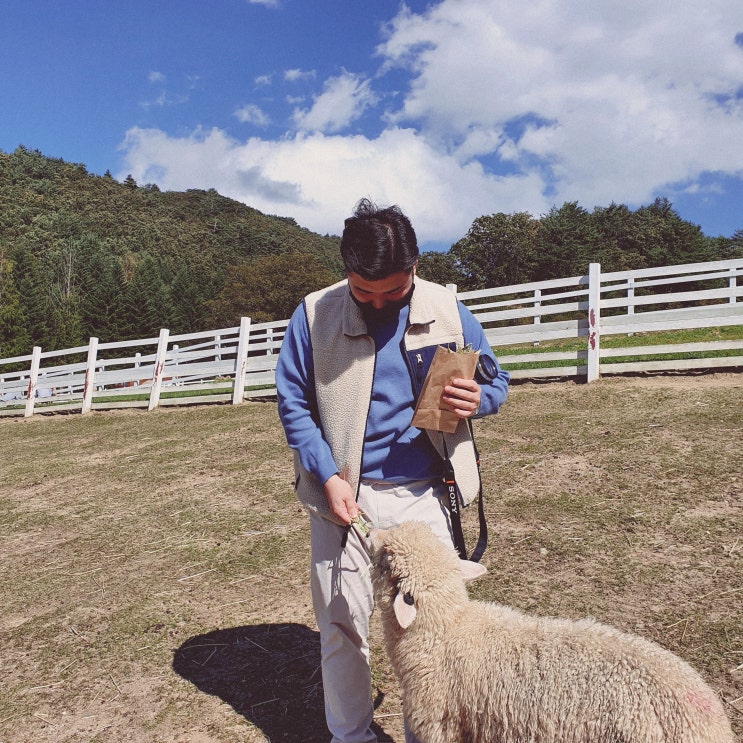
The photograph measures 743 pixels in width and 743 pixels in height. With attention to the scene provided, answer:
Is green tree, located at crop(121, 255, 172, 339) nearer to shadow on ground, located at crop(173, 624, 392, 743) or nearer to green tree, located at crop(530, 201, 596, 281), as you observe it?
green tree, located at crop(530, 201, 596, 281)

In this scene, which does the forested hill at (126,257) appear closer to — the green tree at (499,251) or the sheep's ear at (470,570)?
the green tree at (499,251)

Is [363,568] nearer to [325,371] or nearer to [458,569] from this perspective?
[458,569]

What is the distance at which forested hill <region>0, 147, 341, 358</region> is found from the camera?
51.8 meters

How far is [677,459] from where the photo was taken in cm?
519

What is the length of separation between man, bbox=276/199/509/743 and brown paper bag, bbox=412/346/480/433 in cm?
8

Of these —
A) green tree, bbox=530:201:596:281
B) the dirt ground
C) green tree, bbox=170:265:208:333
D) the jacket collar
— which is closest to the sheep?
the jacket collar

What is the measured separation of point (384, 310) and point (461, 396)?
421 mm

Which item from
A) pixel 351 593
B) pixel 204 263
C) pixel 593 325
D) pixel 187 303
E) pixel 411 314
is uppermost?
pixel 204 263

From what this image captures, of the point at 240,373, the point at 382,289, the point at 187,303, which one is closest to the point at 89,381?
the point at 240,373

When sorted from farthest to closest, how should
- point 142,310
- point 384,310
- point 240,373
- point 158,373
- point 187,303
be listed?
point 187,303 < point 142,310 < point 158,373 < point 240,373 < point 384,310

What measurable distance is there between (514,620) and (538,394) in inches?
258

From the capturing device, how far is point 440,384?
2004mm

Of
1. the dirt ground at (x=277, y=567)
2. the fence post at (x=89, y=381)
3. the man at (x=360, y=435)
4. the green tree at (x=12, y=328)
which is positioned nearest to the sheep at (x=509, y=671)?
the man at (x=360, y=435)

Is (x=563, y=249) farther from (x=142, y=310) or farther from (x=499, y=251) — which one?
(x=142, y=310)
